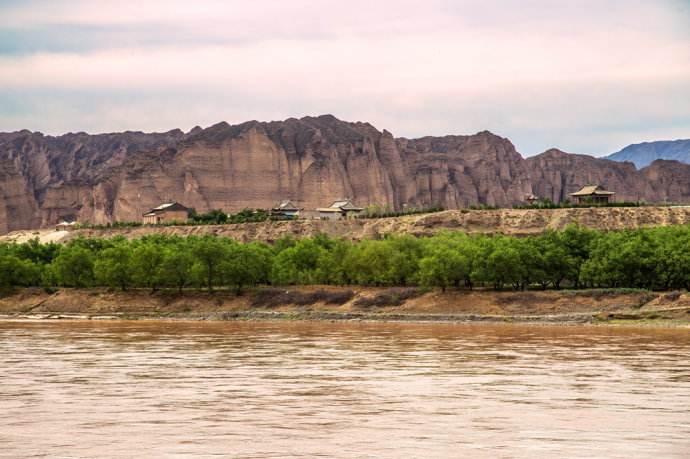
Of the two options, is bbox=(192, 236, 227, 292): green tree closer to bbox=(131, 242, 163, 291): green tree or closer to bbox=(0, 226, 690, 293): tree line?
bbox=(0, 226, 690, 293): tree line

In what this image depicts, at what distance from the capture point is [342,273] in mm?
122312

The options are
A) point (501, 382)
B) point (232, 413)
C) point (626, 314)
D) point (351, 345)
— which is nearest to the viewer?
point (232, 413)

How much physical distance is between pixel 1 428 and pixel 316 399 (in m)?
13.4

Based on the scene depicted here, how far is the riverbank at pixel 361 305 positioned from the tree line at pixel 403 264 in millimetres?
2430

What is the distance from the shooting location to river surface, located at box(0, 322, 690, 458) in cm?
3428

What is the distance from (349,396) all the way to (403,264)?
70.9 m

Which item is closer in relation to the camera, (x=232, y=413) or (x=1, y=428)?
(x=1, y=428)

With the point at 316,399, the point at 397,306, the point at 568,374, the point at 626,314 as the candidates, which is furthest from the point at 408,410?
the point at 397,306

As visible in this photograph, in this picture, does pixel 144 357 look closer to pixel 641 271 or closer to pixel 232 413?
pixel 232 413

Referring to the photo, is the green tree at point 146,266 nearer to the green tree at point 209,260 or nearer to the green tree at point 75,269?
the green tree at point 209,260

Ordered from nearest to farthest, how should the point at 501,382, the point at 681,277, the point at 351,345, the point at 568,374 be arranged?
the point at 501,382, the point at 568,374, the point at 351,345, the point at 681,277

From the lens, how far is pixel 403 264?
116875 mm

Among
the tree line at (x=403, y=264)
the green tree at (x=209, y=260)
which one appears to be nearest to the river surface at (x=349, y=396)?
the tree line at (x=403, y=264)

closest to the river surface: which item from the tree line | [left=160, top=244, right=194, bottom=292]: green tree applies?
the tree line
